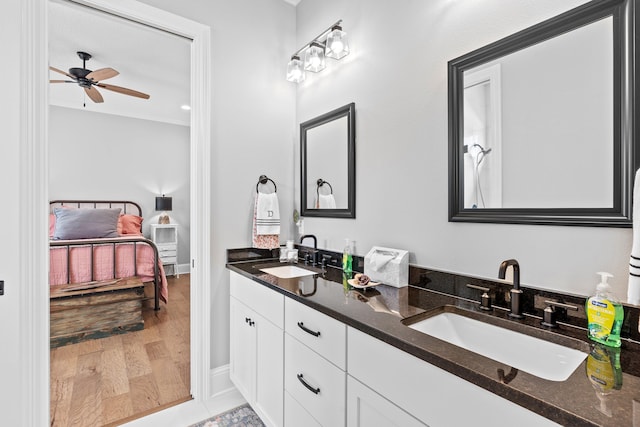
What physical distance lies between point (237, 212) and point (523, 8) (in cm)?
177

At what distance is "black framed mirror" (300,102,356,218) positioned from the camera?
1886 millimetres

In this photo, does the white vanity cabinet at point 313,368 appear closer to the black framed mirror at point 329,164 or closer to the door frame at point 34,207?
the black framed mirror at point 329,164

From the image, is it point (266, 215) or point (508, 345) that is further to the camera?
point (266, 215)

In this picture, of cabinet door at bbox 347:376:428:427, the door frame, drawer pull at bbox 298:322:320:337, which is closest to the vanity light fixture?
the door frame

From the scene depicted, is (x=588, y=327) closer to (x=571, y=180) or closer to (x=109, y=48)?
(x=571, y=180)

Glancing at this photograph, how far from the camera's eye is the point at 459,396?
0.77 m

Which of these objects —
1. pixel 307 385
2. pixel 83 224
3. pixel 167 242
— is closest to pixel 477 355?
pixel 307 385

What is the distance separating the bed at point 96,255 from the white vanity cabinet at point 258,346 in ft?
6.67

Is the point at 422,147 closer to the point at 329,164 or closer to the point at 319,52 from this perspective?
the point at 329,164

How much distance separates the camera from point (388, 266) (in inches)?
59.9

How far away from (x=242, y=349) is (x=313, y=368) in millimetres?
769

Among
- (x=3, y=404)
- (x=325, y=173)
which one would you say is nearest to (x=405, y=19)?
(x=325, y=173)

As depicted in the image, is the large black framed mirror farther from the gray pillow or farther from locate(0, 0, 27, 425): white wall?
the gray pillow

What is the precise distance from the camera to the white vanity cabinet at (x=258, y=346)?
1.51 metres
